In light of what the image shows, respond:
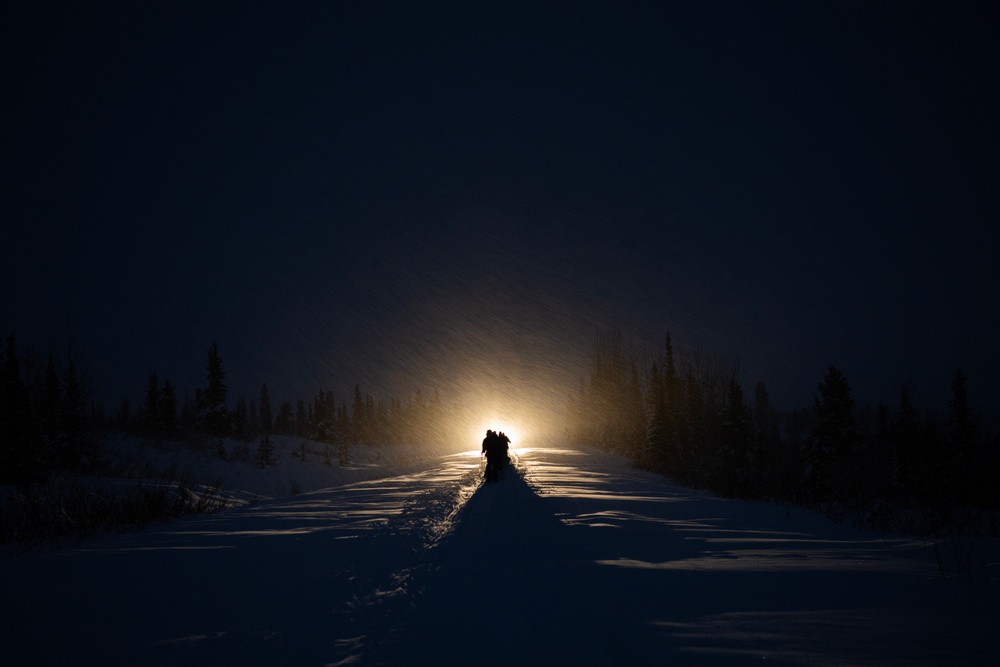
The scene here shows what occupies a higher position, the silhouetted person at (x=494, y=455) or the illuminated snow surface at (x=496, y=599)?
the illuminated snow surface at (x=496, y=599)

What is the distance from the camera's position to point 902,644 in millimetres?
2549

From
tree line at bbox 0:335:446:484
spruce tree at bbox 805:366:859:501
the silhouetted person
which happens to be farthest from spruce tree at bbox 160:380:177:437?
spruce tree at bbox 805:366:859:501

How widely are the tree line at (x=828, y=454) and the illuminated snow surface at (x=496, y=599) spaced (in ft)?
16.9

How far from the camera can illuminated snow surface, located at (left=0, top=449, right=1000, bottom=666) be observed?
2.81 metres

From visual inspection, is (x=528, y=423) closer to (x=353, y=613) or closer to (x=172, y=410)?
(x=172, y=410)

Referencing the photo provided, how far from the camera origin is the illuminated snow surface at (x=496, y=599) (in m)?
2.81

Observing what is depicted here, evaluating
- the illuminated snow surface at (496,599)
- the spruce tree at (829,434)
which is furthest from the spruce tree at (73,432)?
the spruce tree at (829,434)

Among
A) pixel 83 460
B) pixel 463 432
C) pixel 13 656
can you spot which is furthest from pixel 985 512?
pixel 463 432

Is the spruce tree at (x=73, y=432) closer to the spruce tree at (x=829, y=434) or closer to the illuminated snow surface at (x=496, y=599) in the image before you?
the illuminated snow surface at (x=496, y=599)

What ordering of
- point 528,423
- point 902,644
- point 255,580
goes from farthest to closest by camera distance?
point 528,423 < point 255,580 < point 902,644

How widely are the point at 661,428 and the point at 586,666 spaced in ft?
113

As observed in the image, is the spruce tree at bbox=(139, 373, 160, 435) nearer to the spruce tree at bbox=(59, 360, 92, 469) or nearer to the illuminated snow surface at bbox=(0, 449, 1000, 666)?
the spruce tree at bbox=(59, 360, 92, 469)

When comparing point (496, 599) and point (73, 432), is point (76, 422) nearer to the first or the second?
point (73, 432)

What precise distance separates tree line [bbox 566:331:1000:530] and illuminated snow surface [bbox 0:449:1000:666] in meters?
5.14
